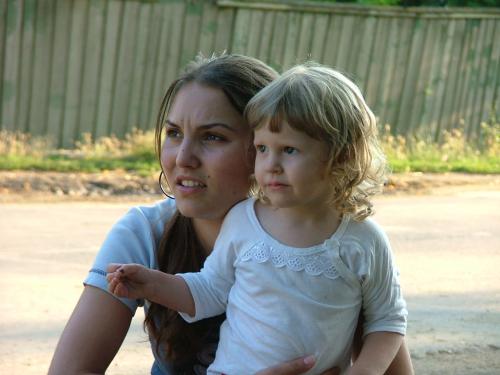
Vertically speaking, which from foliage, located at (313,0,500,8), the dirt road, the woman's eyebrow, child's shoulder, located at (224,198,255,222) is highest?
foliage, located at (313,0,500,8)

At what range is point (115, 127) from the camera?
482 inches

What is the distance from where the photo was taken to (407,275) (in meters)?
7.09

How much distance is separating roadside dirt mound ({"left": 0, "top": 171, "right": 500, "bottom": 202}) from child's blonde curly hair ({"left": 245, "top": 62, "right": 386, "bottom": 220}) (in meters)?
6.65

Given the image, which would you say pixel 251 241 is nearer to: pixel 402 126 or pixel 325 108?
pixel 325 108

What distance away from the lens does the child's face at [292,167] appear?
105 inches

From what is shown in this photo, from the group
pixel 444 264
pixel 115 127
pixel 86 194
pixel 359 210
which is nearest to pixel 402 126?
pixel 115 127

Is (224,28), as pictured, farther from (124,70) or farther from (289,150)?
(289,150)

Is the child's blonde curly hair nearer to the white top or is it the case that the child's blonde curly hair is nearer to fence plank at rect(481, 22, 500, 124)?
the white top

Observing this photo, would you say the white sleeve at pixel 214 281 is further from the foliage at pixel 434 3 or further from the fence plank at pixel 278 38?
the foliage at pixel 434 3

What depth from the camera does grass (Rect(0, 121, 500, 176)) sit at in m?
10.3

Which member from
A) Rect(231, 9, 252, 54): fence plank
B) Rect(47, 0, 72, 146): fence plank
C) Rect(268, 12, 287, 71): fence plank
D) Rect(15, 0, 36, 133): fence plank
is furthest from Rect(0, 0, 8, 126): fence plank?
Rect(268, 12, 287, 71): fence plank

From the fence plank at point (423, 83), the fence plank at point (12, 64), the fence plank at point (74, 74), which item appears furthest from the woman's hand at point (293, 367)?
the fence plank at point (423, 83)

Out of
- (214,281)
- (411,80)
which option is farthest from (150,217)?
(411,80)

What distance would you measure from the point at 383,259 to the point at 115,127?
9743 millimetres
